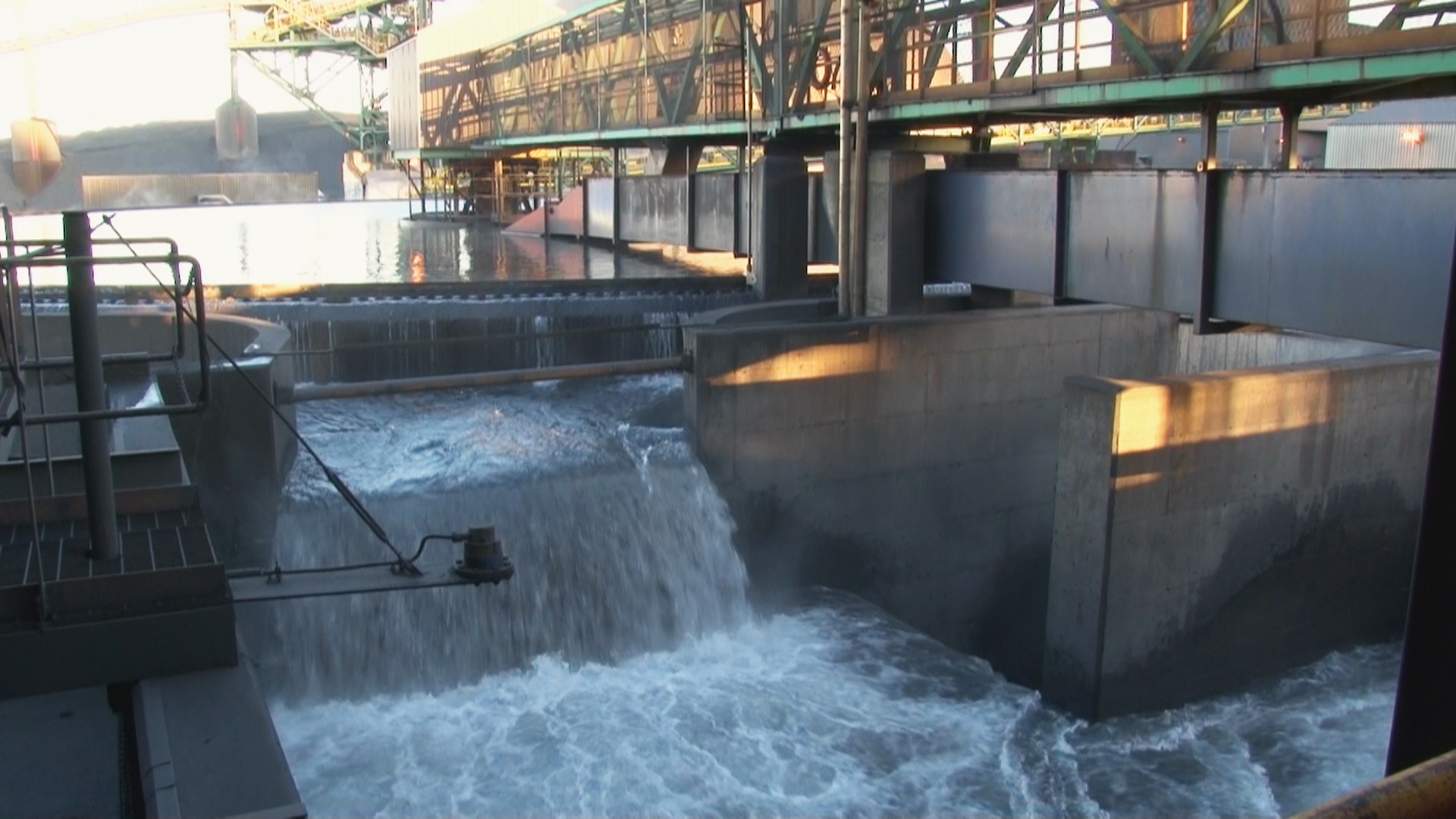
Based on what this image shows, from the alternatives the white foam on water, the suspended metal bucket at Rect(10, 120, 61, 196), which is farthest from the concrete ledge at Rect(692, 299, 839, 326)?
the suspended metal bucket at Rect(10, 120, 61, 196)

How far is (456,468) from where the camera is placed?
1238cm

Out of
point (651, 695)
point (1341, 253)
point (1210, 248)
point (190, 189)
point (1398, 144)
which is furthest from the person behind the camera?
point (190, 189)

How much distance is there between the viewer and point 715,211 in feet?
61.9

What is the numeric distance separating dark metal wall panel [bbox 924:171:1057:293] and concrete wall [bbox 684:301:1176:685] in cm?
80

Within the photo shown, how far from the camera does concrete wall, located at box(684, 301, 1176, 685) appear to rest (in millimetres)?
13312

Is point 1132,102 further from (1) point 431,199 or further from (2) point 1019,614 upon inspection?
(1) point 431,199

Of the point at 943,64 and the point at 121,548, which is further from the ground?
the point at 943,64

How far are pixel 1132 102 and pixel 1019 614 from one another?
21.8 ft

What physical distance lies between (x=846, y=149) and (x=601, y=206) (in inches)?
448

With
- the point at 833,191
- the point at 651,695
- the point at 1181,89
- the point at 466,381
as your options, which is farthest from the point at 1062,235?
the point at 466,381

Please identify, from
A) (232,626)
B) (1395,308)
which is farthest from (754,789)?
(1395,308)

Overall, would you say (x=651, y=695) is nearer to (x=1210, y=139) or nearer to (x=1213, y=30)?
(x=1210, y=139)

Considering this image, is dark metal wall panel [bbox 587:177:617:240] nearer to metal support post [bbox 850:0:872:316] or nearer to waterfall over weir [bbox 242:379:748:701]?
metal support post [bbox 850:0:872:316]

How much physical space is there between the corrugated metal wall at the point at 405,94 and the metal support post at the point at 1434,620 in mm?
35379
